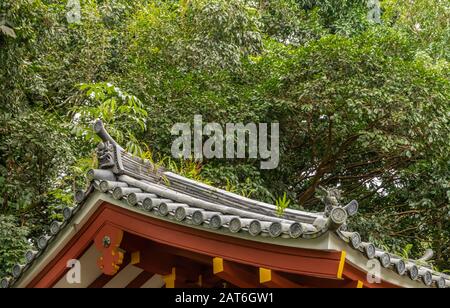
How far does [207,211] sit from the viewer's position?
411 centimetres

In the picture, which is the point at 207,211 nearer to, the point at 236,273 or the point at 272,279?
the point at 236,273

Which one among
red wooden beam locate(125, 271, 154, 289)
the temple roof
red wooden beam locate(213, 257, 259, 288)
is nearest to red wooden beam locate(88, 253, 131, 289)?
red wooden beam locate(125, 271, 154, 289)

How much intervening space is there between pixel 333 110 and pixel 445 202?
2.29 m

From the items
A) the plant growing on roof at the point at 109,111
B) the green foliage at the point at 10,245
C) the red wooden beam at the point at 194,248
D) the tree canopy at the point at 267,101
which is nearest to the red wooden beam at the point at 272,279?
the red wooden beam at the point at 194,248

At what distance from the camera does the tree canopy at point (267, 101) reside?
35.8 feet

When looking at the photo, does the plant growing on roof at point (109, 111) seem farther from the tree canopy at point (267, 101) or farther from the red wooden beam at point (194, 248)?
the red wooden beam at point (194, 248)

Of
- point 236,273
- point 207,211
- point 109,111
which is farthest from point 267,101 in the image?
point 236,273

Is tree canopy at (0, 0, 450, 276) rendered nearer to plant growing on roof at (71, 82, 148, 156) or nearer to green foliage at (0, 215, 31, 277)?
plant growing on roof at (71, 82, 148, 156)

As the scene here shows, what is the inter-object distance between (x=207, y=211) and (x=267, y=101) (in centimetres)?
766

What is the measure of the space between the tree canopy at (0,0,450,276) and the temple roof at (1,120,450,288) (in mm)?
4915

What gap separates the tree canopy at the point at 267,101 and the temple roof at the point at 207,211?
4915 mm

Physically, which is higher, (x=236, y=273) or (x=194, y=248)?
(x=194, y=248)

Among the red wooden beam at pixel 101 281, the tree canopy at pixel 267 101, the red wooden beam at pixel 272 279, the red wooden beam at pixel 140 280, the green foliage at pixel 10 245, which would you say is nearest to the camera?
the red wooden beam at pixel 272 279

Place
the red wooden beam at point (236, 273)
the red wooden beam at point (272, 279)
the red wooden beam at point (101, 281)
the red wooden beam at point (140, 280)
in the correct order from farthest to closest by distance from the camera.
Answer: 1. the red wooden beam at point (140, 280)
2. the red wooden beam at point (101, 281)
3. the red wooden beam at point (236, 273)
4. the red wooden beam at point (272, 279)
